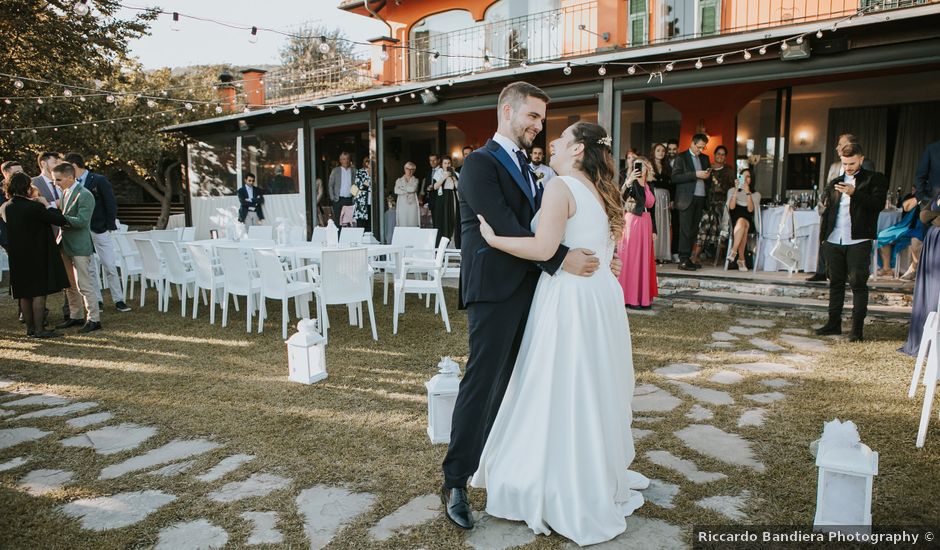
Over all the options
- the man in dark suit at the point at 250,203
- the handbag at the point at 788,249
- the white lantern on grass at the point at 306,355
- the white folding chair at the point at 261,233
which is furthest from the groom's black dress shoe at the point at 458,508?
the man in dark suit at the point at 250,203

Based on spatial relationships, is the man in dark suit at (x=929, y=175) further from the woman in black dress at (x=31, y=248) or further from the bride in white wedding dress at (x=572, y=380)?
the woman in black dress at (x=31, y=248)

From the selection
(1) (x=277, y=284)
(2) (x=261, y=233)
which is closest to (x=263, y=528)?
(1) (x=277, y=284)

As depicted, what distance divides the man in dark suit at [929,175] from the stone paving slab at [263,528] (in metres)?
5.52

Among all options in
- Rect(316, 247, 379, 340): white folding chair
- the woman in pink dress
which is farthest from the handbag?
Rect(316, 247, 379, 340): white folding chair

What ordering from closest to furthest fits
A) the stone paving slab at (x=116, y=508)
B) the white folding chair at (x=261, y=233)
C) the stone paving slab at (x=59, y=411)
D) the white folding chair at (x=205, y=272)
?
the stone paving slab at (x=116, y=508), the stone paving slab at (x=59, y=411), the white folding chair at (x=205, y=272), the white folding chair at (x=261, y=233)

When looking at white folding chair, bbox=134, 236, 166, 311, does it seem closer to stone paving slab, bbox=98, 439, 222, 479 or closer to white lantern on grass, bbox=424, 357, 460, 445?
stone paving slab, bbox=98, 439, 222, 479

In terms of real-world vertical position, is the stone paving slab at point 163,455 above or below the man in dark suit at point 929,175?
below

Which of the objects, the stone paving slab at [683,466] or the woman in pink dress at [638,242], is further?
the woman in pink dress at [638,242]

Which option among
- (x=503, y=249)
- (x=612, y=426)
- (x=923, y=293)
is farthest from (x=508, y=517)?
(x=923, y=293)

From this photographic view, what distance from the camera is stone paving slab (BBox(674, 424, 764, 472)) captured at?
289 centimetres

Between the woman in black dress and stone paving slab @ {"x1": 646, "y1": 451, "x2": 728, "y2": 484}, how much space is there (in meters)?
5.74

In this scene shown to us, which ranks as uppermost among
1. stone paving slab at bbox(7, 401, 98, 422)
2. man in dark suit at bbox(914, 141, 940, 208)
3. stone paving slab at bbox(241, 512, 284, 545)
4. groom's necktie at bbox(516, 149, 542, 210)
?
man in dark suit at bbox(914, 141, 940, 208)

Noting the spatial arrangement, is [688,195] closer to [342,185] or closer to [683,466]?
[683,466]

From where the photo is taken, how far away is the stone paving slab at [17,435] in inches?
131
